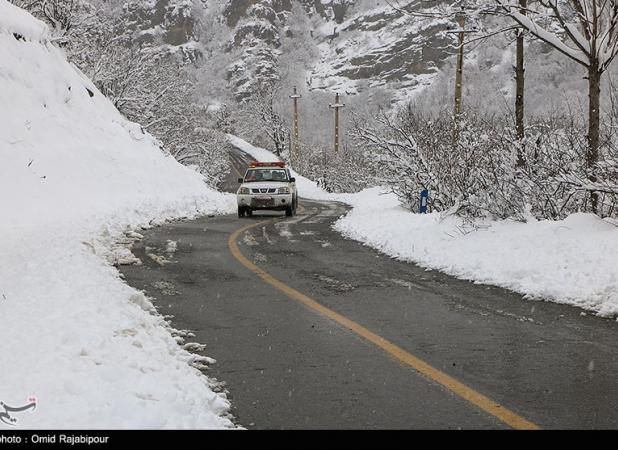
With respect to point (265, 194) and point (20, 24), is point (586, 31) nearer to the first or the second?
point (265, 194)

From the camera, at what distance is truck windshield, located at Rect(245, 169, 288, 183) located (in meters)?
21.8

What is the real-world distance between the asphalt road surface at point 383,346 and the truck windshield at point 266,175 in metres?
11.2

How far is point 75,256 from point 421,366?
20.6ft

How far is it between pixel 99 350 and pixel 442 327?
351cm

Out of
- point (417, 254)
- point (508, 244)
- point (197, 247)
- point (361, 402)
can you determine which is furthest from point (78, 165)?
point (361, 402)

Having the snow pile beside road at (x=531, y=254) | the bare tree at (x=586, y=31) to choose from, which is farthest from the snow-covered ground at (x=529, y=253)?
the bare tree at (x=586, y=31)

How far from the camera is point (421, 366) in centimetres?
519

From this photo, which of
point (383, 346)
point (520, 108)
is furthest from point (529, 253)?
point (520, 108)

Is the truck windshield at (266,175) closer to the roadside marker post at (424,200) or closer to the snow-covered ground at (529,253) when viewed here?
the roadside marker post at (424,200)

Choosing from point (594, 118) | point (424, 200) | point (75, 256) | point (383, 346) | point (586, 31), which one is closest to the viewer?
point (383, 346)

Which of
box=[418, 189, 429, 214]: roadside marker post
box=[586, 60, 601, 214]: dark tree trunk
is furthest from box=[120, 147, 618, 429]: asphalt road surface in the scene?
box=[418, 189, 429, 214]: roadside marker post

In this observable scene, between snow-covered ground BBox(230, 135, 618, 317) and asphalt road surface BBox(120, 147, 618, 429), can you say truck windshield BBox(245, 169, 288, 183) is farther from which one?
asphalt road surface BBox(120, 147, 618, 429)

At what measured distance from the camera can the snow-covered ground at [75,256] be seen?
3.87 meters

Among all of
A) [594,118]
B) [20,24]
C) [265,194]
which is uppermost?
[20,24]
